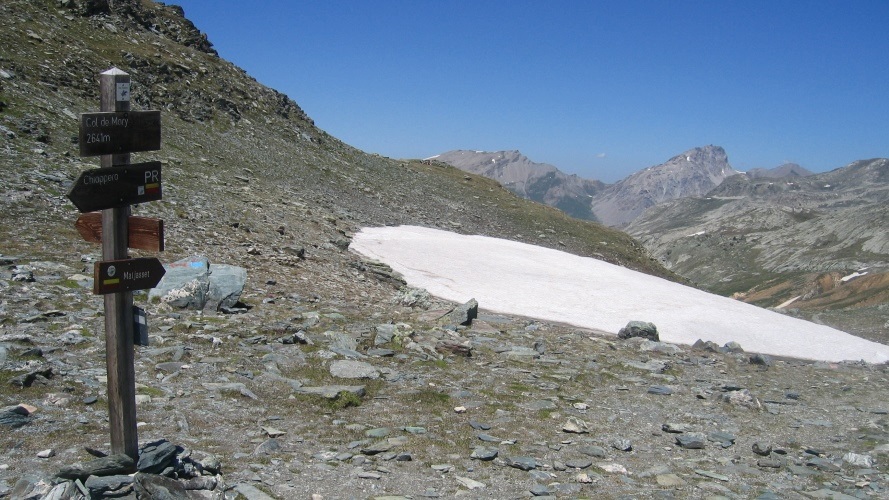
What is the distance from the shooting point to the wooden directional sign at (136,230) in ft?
25.2

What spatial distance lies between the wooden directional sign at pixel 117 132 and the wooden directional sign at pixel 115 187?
0.23 metres

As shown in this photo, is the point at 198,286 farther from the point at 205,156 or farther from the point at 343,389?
the point at 205,156

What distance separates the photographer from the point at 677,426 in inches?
500

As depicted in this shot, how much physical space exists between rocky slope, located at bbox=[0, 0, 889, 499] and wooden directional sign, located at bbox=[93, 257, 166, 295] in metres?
2.24

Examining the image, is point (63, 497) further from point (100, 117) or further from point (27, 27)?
point (27, 27)

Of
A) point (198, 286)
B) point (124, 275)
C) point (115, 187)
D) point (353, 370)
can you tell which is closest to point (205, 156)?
point (198, 286)

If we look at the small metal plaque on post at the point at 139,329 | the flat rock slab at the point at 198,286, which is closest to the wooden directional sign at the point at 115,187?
the small metal plaque on post at the point at 139,329

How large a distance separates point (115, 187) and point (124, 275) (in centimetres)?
107

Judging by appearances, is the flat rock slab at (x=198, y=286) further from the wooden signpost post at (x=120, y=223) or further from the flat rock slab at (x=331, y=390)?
the wooden signpost post at (x=120, y=223)

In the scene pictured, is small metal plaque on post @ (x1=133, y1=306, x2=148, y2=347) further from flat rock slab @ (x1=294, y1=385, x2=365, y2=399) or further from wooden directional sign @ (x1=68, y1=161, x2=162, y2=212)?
flat rock slab @ (x1=294, y1=385, x2=365, y2=399)

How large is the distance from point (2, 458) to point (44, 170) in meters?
17.5

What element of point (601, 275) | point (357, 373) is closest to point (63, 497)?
point (357, 373)

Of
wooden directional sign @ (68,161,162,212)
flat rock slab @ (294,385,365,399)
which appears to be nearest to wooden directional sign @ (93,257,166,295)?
wooden directional sign @ (68,161,162,212)

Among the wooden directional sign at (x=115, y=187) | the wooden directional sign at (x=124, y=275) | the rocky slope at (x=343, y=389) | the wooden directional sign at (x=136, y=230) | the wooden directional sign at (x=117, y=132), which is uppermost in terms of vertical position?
the wooden directional sign at (x=117, y=132)
